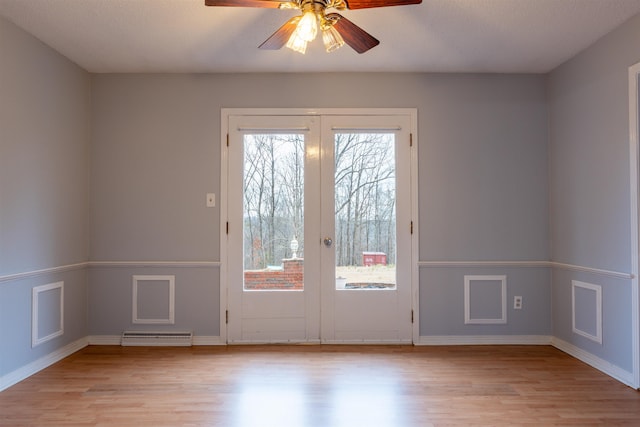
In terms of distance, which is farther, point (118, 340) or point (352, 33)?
point (118, 340)

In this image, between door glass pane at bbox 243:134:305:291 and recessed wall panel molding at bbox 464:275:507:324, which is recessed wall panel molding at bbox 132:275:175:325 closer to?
door glass pane at bbox 243:134:305:291

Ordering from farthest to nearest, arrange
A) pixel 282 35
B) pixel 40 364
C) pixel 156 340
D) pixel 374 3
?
pixel 156 340 → pixel 40 364 → pixel 282 35 → pixel 374 3

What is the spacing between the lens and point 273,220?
3670 mm

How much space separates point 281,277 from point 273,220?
50 centimetres

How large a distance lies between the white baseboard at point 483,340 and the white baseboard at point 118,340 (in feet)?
5.63

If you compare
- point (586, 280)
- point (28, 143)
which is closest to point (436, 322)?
point (586, 280)

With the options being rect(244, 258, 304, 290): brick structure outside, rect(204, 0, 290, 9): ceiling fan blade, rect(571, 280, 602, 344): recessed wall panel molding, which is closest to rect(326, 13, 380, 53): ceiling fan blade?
rect(204, 0, 290, 9): ceiling fan blade

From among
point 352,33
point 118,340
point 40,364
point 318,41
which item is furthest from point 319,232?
point 40,364

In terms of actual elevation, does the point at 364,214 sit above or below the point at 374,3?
below

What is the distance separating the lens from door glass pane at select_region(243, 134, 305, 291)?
144 inches

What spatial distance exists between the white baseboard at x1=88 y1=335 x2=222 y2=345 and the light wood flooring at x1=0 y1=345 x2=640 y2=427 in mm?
100

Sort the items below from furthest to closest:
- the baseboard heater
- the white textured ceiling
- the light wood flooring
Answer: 1. the baseboard heater
2. the white textured ceiling
3. the light wood flooring

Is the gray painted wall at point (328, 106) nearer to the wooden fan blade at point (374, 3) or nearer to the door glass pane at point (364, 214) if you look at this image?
the door glass pane at point (364, 214)

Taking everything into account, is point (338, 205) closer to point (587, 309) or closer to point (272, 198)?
point (272, 198)
